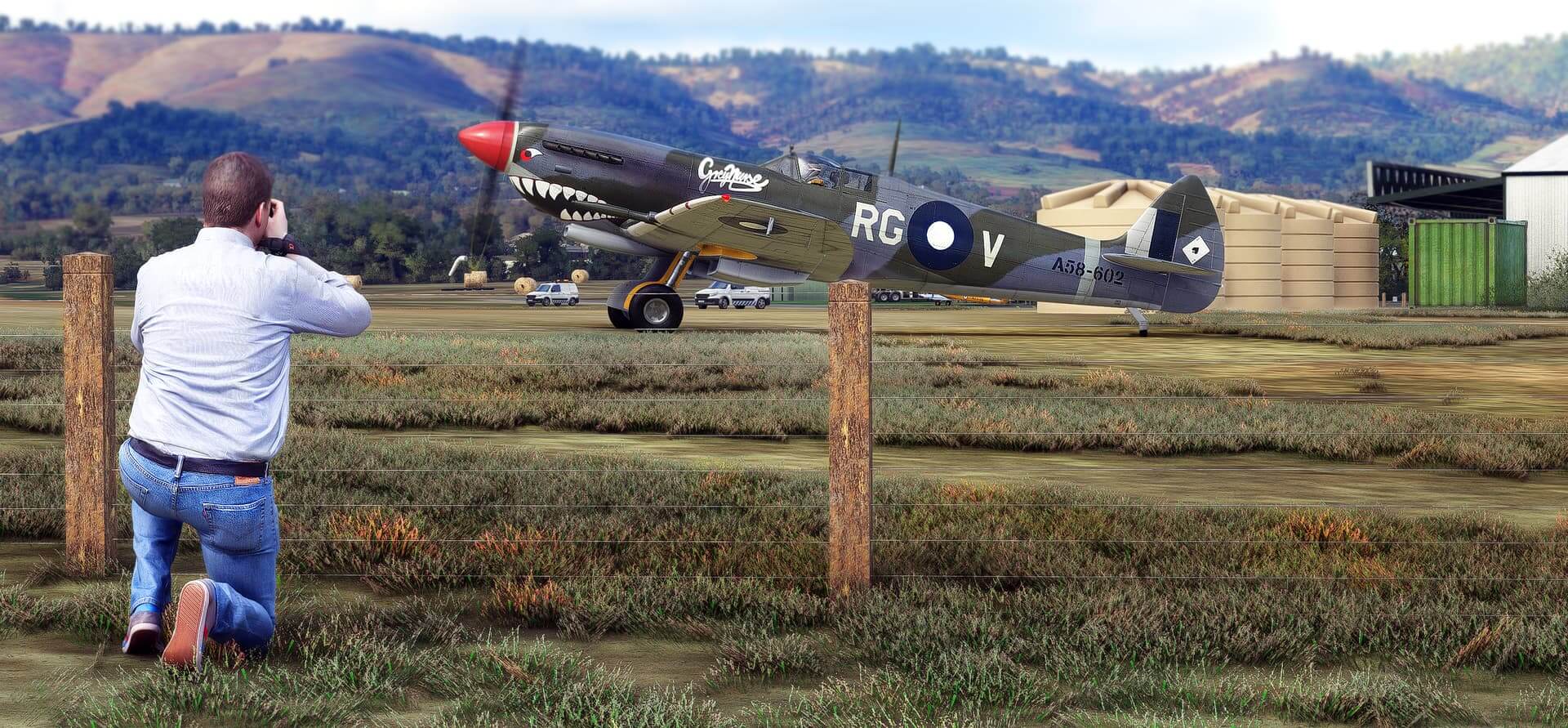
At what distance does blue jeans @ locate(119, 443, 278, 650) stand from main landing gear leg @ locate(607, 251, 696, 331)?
699 inches

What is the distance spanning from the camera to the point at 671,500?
27.9ft

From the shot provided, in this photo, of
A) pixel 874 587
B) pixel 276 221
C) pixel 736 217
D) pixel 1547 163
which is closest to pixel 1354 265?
pixel 1547 163

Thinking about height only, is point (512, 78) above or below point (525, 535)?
above

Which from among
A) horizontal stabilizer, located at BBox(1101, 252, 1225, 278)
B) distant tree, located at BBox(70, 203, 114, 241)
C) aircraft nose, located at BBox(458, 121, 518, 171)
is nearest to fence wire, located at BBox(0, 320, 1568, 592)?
aircraft nose, located at BBox(458, 121, 518, 171)

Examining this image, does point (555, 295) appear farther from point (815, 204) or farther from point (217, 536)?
point (217, 536)

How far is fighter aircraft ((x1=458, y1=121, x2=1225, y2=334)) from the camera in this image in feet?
73.3

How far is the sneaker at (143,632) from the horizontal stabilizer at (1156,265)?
23488 mm

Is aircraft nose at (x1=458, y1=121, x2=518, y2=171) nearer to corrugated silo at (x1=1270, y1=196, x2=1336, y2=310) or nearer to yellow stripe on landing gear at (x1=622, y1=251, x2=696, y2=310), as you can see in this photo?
yellow stripe on landing gear at (x1=622, y1=251, x2=696, y2=310)

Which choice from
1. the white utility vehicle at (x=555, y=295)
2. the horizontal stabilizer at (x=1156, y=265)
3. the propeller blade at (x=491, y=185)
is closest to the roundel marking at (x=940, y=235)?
the horizontal stabilizer at (x=1156, y=265)

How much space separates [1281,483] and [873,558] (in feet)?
14.8

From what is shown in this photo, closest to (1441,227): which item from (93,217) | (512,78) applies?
(512,78)

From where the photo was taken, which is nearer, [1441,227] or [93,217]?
[1441,227]

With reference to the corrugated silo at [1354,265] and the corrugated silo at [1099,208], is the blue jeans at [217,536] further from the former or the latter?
the corrugated silo at [1354,265]

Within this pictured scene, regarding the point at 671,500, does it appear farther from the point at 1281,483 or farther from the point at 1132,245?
the point at 1132,245
